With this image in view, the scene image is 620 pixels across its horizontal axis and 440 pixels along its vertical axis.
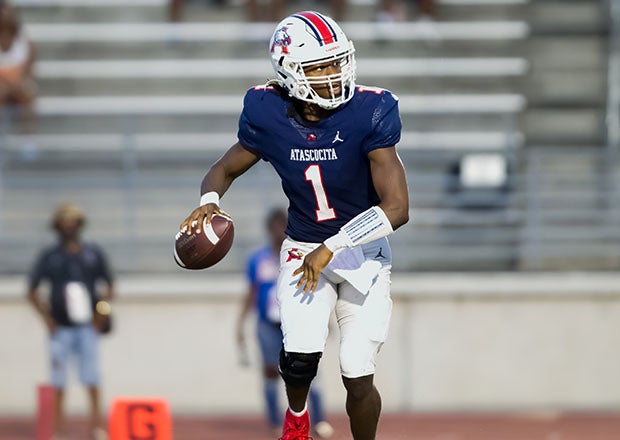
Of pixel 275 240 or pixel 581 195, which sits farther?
pixel 581 195

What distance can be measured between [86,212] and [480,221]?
3716 mm

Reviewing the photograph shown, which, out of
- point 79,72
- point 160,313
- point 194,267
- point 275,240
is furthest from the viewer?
point 79,72

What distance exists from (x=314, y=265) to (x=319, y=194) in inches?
15.8

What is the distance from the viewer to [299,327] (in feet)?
22.1

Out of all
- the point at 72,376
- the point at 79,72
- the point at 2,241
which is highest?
the point at 79,72

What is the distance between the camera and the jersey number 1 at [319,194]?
21.8ft

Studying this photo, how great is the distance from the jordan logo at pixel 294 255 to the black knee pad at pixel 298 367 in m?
0.45

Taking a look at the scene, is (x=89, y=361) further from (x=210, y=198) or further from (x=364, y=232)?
→ (x=364, y=232)

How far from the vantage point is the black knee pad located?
6.76m

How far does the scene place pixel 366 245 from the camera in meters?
6.93

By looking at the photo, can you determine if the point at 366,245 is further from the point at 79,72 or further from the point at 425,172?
the point at 79,72

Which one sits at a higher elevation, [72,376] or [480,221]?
[480,221]

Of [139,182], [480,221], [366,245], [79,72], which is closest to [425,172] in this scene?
[480,221]

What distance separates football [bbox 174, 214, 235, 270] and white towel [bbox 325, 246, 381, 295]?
1.77ft
